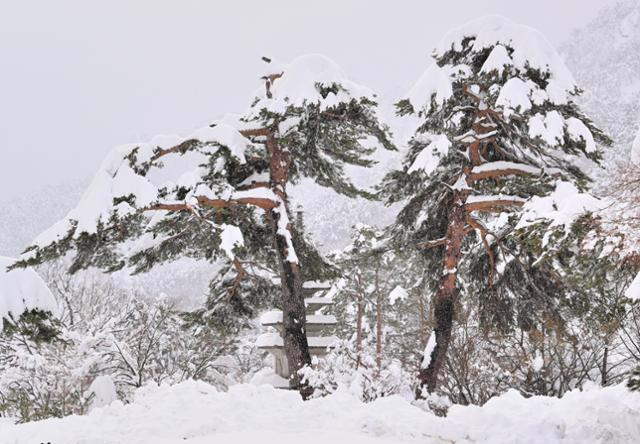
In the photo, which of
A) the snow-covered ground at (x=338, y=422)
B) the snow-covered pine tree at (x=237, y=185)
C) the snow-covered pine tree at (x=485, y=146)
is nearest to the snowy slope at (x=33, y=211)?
the snow-covered pine tree at (x=237, y=185)

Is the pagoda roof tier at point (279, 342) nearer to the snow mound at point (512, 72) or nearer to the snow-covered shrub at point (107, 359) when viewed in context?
the snow-covered shrub at point (107, 359)

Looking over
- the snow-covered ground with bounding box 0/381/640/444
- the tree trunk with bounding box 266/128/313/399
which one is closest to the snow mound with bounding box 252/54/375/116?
the tree trunk with bounding box 266/128/313/399

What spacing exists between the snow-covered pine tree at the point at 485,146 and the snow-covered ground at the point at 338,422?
3253mm

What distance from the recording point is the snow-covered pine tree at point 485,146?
9672 mm

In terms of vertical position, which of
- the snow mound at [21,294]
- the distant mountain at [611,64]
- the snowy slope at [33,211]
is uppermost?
the distant mountain at [611,64]

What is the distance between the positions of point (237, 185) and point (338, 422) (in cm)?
636

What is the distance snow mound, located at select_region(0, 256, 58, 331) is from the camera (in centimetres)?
716

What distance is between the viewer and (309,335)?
1598 cm

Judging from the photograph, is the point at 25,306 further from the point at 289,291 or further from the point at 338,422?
the point at 289,291

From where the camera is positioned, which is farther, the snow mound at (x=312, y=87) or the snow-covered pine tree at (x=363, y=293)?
the snow-covered pine tree at (x=363, y=293)

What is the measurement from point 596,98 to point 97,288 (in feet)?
261

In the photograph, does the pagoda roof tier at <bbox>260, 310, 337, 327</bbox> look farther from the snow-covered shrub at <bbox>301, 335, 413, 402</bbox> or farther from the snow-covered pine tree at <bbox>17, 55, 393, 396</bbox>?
the snow-covered shrub at <bbox>301, 335, 413, 402</bbox>

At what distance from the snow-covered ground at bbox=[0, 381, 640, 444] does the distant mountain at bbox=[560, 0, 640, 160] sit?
44.2 meters

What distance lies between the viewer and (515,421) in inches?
238
